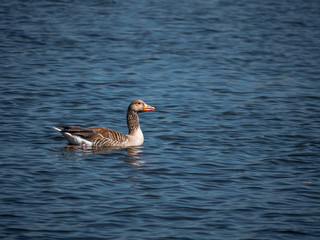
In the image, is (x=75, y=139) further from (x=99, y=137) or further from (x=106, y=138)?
(x=106, y=138)

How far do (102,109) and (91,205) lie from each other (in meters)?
7.76

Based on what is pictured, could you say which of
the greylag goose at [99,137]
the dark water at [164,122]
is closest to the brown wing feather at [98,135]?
the greylag goose at [99,137]

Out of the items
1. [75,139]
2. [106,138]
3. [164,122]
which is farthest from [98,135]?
[164,122]

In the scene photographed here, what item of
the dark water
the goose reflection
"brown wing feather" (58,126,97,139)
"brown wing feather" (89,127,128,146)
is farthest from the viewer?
"brown wing feather" (89,127,128,146)

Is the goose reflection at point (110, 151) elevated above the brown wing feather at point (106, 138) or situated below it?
below

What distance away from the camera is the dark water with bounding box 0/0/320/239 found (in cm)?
1021

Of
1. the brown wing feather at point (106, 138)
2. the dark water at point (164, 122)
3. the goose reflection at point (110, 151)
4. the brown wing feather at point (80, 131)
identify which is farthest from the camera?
the brown wing feather at point (106, 138)

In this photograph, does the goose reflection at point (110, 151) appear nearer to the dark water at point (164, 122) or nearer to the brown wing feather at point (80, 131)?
the dark water at point (164, 122)

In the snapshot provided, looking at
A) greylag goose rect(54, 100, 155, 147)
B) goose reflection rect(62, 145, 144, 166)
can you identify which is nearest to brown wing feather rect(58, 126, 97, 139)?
greylag goose rect(54, 100, 155, 147)

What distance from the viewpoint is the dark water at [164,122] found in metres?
10.2

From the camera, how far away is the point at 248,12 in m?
36.0

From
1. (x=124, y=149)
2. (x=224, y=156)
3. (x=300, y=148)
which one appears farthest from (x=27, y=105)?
(x=300, y=148)

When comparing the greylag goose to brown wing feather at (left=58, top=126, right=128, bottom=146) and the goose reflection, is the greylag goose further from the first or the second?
the goose reflection

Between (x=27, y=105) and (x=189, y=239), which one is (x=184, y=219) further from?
(x=27, y=105)
